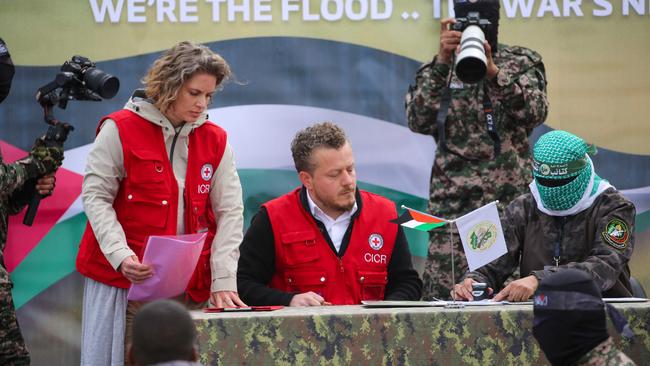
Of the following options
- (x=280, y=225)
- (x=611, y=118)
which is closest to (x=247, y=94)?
(x=280, y=225)

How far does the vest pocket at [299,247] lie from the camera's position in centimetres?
417

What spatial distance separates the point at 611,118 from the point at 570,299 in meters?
2.80

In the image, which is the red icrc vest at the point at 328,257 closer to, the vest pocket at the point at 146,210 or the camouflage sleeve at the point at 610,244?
the vest pocket at the point at 146,210

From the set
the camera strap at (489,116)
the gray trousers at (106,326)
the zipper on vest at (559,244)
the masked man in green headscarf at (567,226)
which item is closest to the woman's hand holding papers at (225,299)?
the gray trousers at (106,326)

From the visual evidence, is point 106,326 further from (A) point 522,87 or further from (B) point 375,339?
(A) point 522,87

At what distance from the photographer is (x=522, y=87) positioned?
187 inches

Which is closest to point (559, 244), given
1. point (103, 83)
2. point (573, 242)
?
point (573, 242)

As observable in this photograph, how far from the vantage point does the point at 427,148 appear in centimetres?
548

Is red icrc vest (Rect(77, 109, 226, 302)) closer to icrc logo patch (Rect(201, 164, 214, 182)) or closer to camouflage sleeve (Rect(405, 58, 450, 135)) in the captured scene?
icrc logo patch (Rect(201, 164, 214, 182))

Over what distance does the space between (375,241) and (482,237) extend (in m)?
0.57

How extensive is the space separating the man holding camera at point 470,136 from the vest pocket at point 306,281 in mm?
937

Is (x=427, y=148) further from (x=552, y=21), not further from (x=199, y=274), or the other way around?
(x=199, y=274)

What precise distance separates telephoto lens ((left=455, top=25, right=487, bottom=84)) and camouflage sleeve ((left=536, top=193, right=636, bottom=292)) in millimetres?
Result: 729

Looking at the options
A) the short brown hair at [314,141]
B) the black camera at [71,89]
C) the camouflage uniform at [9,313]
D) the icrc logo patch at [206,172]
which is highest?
the black camera at [71,89]
